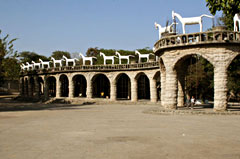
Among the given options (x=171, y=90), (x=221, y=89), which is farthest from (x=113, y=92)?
(x=221, y=89)

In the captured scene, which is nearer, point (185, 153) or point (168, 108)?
point (185, 153)

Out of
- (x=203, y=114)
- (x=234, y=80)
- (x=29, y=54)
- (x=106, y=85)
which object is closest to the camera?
(x=203, y=114)

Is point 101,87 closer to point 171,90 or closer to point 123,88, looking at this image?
point 123,88

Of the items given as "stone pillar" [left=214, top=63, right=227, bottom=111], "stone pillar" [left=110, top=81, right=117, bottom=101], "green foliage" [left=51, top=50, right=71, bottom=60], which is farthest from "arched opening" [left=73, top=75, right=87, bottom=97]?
"stone pillar" [left=214, top=63, right=227, bottom=111]

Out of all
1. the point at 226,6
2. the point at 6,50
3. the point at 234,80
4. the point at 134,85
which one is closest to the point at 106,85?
the point at 134,85

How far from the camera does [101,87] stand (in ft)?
151

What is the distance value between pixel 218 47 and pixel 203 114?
4.60 metres

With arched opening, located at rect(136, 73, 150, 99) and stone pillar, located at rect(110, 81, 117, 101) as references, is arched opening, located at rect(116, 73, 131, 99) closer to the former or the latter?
arched opening, located at rect(136, 73, 150, 99)

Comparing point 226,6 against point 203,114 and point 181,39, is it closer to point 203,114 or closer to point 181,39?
point 181,39

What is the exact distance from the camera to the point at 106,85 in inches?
1785

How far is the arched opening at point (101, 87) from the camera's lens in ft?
148

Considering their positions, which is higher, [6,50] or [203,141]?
[6,50]

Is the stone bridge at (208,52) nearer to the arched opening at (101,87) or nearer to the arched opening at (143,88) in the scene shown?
the arched opening at (143,88)

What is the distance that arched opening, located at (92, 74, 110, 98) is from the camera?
1775 inches
